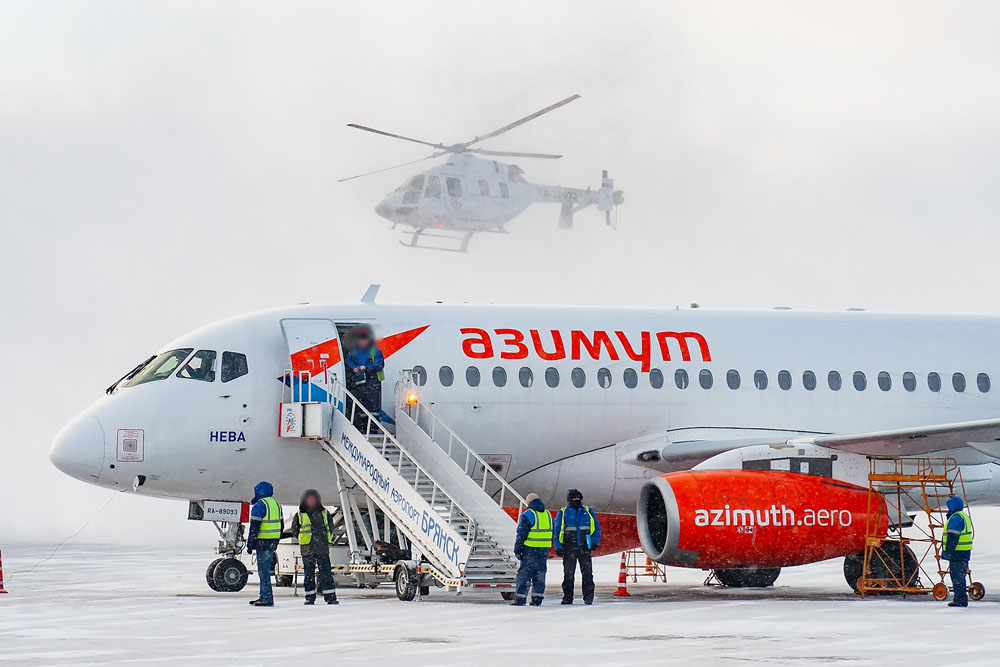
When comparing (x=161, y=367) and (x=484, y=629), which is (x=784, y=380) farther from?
(x=484, y=629)

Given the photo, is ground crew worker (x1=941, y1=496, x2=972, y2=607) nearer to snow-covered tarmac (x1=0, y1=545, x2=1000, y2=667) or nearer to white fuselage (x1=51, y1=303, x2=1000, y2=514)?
snow-covered tarmac (x1=0, y1=545, x2=1000, y2=667)

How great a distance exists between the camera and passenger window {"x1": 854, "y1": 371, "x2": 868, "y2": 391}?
2448cm

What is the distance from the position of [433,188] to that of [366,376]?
3977 cm

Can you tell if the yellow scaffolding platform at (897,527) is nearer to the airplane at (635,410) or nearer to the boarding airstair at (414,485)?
the airplane at (635,410)

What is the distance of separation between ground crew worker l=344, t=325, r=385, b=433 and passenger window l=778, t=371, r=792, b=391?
6.48 metres

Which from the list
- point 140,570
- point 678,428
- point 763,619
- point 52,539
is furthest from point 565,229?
point 763,619

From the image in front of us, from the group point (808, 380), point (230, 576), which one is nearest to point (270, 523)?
point (230, 576)

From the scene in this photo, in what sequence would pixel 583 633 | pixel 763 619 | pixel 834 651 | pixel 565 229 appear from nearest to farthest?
pixel 834 651, pixel 583 633, pixel 763 619, pixel 565 229

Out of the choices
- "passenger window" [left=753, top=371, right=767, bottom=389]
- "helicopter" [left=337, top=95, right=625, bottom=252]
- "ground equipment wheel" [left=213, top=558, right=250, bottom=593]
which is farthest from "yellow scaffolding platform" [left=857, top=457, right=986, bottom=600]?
"helicopter" [left=337, top=95, right=625, bottom=252]

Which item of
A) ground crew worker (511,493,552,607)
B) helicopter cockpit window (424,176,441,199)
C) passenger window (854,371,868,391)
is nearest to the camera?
ground crew worker (511,493,552,607)

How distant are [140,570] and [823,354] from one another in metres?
14.0

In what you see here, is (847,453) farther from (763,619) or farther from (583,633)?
(583,633)

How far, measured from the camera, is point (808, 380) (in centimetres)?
2428

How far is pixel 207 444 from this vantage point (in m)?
21.6
